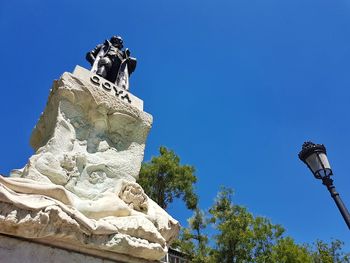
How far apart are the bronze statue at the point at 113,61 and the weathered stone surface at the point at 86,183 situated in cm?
107

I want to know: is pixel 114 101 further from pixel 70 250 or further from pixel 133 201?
pixel 70 250

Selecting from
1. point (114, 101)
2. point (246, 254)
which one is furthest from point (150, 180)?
point (114, 101)

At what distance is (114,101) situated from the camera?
471 centimetres

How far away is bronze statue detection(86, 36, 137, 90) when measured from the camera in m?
5.93

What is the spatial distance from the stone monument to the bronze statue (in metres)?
0.94

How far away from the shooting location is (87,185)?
3.91 meters

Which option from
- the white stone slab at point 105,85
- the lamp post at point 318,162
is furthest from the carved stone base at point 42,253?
the lamp post at point 318,162

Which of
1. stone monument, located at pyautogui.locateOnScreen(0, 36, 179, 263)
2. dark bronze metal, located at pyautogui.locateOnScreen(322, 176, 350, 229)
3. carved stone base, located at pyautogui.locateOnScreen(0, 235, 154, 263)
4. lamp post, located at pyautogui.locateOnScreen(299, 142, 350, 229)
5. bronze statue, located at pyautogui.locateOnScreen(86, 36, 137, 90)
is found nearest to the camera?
carved stone base, located at pyautogui.locateOnScreen(0, 235, 154, 263)

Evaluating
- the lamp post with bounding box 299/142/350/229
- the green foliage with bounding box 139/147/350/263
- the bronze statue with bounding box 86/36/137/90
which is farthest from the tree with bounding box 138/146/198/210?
the lamp post with bounding box 299/142/350/229

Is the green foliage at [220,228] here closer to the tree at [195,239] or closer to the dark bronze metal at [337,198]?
the tree at [195,239]

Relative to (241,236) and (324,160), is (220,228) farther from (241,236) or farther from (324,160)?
(324,160)

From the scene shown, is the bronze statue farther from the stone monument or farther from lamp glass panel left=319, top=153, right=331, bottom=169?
lamp glass panel left=319, top=153, right=331, bottom=169

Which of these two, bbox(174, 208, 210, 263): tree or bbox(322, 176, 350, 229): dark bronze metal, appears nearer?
bbox(322, 176, 350, 229): dark bronze metal

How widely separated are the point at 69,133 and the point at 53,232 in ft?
4.90
